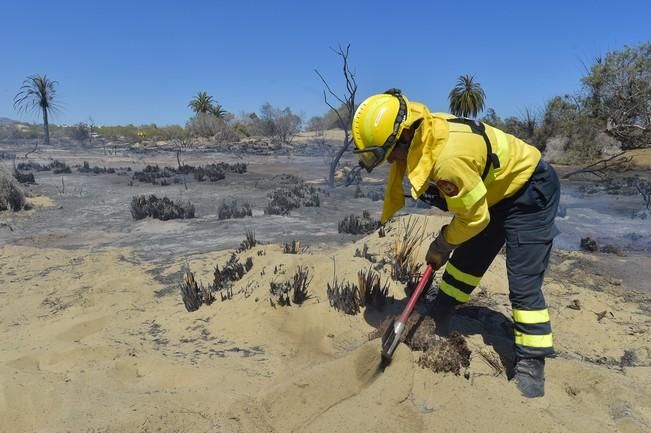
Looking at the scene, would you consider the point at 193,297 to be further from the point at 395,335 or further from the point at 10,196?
the point at 10,196

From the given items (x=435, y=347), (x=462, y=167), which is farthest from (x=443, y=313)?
(x=462, y=167)

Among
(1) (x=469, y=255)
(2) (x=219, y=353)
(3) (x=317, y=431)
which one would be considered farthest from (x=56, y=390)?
(1) (x=469, y=255)

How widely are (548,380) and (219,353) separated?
2242mm

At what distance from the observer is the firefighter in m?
2.60

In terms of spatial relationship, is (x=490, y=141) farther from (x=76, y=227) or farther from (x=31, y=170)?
(x=31, y=170)

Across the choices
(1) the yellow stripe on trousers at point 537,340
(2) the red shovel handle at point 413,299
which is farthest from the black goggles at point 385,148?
(1) the yellow stripe on trousers at point 537,340

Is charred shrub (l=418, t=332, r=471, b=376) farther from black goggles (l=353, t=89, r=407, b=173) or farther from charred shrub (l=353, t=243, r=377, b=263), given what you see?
charred shrub (l=353, t=243, r=377, b=263)

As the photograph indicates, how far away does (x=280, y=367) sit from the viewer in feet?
11.0

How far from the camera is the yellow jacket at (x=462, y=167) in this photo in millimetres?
2545

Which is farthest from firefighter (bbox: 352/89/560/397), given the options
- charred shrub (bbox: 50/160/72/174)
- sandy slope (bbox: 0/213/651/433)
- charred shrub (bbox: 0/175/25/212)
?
charred shrub (bbox: 50/160/72/174)

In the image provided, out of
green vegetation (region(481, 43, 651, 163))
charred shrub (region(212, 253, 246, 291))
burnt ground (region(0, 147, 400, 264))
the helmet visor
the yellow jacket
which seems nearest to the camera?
the yellow jacket

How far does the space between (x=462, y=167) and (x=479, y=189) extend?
147 millimetres

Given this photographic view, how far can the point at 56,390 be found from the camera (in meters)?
2.80

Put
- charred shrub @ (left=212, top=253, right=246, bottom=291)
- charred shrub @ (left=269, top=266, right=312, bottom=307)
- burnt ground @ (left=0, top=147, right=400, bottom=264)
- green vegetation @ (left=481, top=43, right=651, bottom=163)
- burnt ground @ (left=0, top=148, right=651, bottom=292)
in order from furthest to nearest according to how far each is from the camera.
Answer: green vegetation @ (left=481, top=43, right=651, bottom=163)
burnt ground @ (left=0, top=147, right=400, bottom=264)
burnt ground @ (left=0, top=148, right=651, bottom=292)
charred shrub @ (left=212, top=253, right=246, bottom=291)
charred shrub @ (left=269, top=266, right=312, bottom=307)
